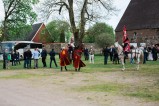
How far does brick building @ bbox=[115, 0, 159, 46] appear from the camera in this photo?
55938mm

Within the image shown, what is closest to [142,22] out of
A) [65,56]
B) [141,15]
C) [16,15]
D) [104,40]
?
[141,15]

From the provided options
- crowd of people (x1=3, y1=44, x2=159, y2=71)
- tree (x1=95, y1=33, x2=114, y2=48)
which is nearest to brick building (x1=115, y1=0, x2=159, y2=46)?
tree (x1=95, y1=33, x2=114, y2=48)

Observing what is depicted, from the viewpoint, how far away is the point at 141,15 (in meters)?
59.5

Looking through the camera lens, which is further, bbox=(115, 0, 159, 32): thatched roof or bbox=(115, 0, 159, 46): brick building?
bbox=(115, 0, 159, 32): thatched roof

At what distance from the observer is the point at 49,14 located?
45625mm

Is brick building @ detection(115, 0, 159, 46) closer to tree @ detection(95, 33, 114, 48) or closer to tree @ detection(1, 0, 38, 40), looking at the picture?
tree @ detection(95, 33, 114, 48)

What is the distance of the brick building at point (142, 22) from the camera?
184 ft

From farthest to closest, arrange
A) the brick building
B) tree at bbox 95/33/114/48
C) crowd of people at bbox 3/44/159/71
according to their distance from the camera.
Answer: tree at bbox 95/33/114/48 → the brick building → crowd of people at bbox 3/44/159/71

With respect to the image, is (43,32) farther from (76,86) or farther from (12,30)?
(76,86)

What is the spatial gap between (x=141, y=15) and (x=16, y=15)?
71.8 ft

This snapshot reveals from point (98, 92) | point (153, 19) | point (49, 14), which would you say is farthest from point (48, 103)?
point (153, 19)

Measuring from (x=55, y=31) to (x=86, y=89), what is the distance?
76.3m

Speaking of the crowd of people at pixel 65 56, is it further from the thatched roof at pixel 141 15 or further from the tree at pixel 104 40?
the tree at pixel 104 40

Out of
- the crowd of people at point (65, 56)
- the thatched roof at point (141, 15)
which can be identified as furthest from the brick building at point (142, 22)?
the crowd of people at point (65, 56)
